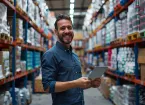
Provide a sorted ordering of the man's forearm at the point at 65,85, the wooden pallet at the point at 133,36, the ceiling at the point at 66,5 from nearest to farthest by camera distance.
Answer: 1. the man's forearm at the point at 65,85
2. the wooden pallet at the point at 133,36
3. the ceiling at the point at 66,5

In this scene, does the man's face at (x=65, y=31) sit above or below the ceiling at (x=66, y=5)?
below

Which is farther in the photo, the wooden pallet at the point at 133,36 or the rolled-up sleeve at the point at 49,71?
the wooden pallet at the point at 133,36

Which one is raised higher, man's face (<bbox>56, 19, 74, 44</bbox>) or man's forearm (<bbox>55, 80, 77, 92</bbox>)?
man's face (<bbox>56, 19, 74, 44</bbox>)

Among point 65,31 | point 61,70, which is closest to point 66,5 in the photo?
point 65,31

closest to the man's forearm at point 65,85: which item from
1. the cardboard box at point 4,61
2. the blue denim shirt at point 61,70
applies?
the blue denim shirt at point 61,70

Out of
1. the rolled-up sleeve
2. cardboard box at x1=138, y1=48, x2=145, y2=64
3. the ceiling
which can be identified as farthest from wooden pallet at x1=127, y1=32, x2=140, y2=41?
the ceiling

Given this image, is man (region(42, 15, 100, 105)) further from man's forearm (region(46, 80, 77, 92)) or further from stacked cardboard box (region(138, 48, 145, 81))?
stacked cardboard box (region(138, 48, 145, 81))

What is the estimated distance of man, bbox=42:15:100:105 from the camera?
240 centimetres

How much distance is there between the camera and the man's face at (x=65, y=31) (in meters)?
2.60

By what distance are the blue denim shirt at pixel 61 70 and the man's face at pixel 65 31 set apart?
0.10 metres

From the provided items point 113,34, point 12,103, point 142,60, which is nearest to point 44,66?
point 142,60

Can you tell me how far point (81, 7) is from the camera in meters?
18.2

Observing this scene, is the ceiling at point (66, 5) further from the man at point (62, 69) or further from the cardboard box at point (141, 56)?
the man at point (62, 69)

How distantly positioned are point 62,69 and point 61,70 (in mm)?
17
